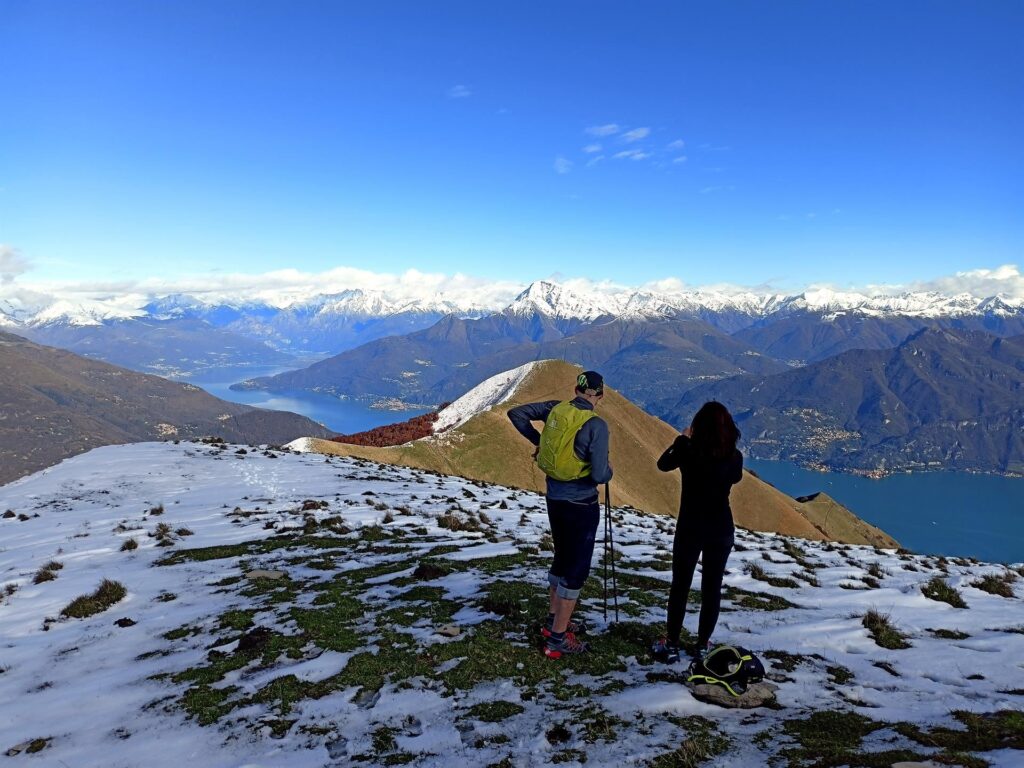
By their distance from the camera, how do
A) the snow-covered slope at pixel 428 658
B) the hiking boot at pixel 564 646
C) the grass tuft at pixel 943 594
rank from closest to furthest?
the snow-covered slope at pixel 428 658
the hiking boot at pixel 564 646
the grass tuft at pixel 943 594

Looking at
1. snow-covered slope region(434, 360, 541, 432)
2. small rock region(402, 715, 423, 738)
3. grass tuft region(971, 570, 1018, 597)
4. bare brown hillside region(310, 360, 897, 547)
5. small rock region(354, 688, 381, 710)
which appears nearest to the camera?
small rock region(402, 715, 423, 738)

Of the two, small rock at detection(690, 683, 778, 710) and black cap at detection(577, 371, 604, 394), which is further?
black cap at detection(577, 371, 604, 394)

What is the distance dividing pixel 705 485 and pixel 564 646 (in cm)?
329

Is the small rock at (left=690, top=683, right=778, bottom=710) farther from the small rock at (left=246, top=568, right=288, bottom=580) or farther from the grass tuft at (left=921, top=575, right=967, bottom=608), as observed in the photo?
the small rock at (left=246, top=568, right=288, bottom=580)

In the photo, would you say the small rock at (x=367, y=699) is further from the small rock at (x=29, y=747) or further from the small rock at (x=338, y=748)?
the small rock at (x=29, y=747)

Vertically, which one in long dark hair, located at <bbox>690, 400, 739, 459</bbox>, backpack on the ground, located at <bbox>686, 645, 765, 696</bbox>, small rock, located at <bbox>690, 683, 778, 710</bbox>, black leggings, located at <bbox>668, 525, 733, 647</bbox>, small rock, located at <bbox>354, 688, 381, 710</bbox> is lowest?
small rock, located at <bbox>354, 688, 381, 710</bbox>

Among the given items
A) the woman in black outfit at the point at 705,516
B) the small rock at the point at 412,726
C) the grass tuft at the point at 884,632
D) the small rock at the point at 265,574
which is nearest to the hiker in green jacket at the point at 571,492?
the woman in black outfit at the point at 705,516

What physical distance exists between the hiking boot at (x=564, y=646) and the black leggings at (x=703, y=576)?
1378mm

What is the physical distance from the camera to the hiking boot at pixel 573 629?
8578mm

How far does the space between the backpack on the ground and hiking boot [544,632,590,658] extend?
175 cm

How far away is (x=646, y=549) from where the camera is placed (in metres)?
17.3

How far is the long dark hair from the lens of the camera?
25.8 feet

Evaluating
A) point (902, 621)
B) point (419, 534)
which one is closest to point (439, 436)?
point (419, 534)

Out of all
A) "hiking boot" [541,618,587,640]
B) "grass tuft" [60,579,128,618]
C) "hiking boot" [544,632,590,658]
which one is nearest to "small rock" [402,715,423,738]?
"hiking boot" [544,632,590,658]
